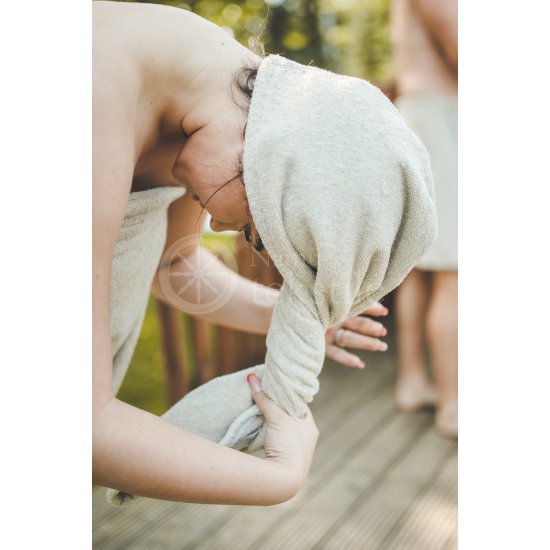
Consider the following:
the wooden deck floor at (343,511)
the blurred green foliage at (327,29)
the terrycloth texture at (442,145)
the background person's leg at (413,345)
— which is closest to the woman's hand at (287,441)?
the wooden deck floor at (343,511)

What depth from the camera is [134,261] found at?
0.98 m

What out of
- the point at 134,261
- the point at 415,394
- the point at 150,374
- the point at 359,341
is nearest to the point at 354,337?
the point at 359,341

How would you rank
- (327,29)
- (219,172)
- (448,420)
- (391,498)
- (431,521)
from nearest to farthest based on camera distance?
(219,172) → (431,521) → (391,498) → (448,420) → (327,29)

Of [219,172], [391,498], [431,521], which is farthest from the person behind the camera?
[391,498]

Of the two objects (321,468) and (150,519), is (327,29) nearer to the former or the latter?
(321,468)

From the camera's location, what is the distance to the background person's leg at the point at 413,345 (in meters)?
2.14

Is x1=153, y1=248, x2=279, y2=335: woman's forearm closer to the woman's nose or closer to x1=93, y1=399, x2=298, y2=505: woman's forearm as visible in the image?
the woman's nose

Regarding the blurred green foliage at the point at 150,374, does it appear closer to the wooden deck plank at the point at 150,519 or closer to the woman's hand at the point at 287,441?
the wooden deck plank at the point at 150,519

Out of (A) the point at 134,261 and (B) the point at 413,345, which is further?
(B) the point at 413,345

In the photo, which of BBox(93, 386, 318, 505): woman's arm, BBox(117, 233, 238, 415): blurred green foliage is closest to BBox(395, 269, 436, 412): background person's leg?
BBox(117, 233, 238, 415): blurred green foliage

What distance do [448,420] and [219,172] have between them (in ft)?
4.59

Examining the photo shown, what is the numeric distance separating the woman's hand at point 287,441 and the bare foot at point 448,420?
112cm

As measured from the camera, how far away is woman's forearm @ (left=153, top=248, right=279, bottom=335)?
1223 millimetres
